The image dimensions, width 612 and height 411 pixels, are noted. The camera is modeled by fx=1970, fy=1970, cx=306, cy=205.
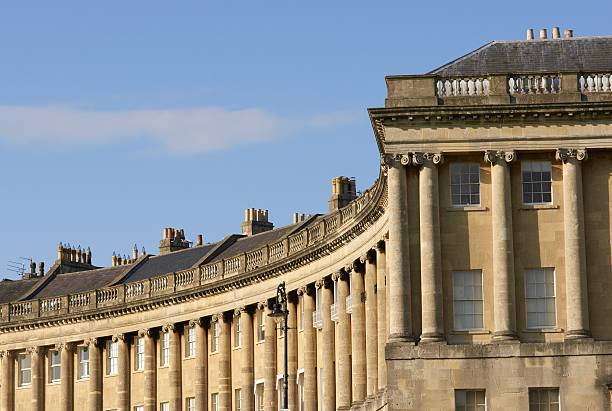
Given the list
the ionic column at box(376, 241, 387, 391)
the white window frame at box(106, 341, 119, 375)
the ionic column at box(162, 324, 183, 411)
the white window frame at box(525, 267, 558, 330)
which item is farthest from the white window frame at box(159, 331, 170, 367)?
the white window frame at box(525, 267, 558, 330)

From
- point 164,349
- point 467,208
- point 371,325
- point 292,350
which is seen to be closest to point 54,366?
point 164,349

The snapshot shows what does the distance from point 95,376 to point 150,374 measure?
477cm

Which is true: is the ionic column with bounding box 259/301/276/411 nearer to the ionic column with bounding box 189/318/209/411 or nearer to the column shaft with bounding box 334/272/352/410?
the ionic column with bounding box 189/318/209/411

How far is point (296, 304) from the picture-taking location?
97250mm

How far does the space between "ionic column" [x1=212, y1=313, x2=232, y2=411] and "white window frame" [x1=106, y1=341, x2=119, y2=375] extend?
10902 millimetres

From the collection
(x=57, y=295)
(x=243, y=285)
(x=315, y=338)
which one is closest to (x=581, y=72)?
(x=315, y=338)

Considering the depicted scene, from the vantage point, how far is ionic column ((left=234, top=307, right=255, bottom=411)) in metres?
101

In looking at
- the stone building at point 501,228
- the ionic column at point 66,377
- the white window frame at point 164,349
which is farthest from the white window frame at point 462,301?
the ionic column at point 66,377

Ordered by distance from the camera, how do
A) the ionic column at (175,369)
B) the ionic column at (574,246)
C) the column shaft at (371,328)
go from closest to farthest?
the ionic column at (574,246) < the column shaft at (371,328) < the ionic column at (175,369)

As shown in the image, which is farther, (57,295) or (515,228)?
(57,295)

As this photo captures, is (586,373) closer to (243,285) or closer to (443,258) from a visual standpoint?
(443,258)

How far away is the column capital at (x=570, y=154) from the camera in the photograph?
7112cm

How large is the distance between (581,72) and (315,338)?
26874 mm

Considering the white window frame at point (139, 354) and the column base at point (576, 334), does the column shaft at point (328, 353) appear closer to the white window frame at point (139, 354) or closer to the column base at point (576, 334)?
the white window frame at point (139, 354)
